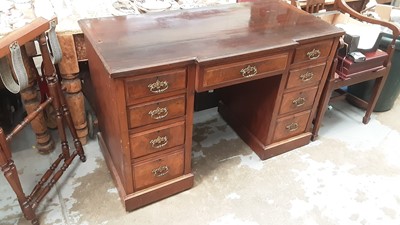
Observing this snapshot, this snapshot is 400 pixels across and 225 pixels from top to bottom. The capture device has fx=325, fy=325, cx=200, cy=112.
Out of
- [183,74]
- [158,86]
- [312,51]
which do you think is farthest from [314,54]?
[158,86]

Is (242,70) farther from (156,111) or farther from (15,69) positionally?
(15,69)

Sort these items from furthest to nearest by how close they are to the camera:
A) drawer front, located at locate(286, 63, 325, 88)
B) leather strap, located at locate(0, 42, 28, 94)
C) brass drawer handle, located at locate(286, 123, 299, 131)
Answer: brass drawer handle, located at locate(286, 123, 299, 131) < drawer front, located at locate(286, 63, 325, 88) < leather strap, located at locate(0, 42, 28, 94)

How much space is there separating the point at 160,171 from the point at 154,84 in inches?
18.9

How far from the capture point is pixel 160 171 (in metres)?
1.51

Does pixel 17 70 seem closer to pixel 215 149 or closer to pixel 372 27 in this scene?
pixel 215 149

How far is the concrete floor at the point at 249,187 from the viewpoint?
5.01ft

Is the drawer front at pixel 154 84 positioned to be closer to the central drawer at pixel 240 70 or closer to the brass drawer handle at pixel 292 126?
the central drawer at pixel 240 70

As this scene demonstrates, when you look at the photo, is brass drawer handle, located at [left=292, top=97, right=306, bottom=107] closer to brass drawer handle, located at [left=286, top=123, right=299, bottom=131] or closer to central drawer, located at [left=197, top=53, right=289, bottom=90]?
brass drawer handle, located at [left=286, top=123, right=299, bottom=131]

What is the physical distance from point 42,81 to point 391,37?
2.01m

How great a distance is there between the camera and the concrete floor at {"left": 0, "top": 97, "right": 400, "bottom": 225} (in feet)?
5.01

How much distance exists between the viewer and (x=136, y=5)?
175cm

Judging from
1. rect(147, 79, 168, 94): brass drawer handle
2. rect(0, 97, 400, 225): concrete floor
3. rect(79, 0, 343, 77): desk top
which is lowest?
rect(0, 97, 400, 225): concrete floor

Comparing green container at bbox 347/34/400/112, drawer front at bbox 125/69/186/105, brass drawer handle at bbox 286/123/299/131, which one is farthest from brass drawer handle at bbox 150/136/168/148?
green container at bbox 347/34/400/112

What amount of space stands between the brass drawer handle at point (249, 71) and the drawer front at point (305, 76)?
27 cm
